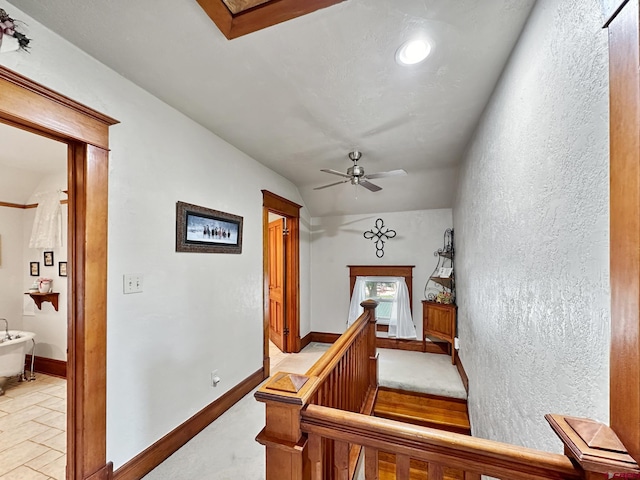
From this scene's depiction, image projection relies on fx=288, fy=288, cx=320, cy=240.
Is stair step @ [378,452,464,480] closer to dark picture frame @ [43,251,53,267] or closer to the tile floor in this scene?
the tile floor

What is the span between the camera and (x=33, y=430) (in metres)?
2.28

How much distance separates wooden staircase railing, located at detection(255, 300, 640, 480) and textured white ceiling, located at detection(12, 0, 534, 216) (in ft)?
5.19

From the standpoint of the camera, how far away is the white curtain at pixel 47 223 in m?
3.25

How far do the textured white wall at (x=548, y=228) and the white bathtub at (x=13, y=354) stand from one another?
437 cm

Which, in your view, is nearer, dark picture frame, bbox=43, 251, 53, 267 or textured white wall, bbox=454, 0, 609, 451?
textured white wall, bbox=454, 0, 609, 451

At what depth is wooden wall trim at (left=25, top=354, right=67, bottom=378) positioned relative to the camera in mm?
3256

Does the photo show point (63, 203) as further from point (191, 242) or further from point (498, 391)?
point (498, 391)

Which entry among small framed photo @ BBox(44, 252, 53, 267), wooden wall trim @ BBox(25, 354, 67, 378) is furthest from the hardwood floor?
small framed photo @ BBox(44, 252, 53, 267)

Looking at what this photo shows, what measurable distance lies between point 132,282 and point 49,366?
2746mm

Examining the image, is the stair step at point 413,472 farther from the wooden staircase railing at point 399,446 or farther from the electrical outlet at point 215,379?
the electrical outlet at point 215,379

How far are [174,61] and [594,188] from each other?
6.50 feet

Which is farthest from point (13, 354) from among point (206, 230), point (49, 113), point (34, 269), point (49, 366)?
point (49, 113)

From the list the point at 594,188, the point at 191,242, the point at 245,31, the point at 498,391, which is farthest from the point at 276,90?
the point at 498,391

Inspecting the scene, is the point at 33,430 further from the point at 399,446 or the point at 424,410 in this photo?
the point at 424,410
